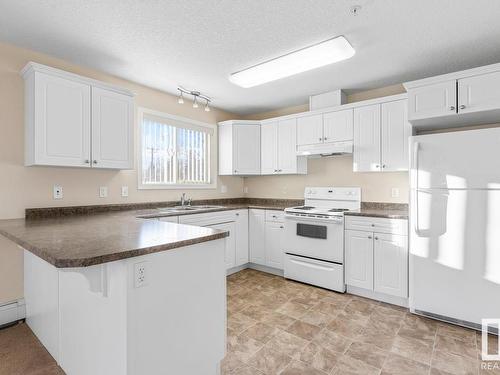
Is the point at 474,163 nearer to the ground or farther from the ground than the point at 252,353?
farther from the ground

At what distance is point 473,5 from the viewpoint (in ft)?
6.23

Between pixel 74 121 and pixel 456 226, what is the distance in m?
3.56

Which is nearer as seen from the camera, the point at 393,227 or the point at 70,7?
the point at 70,7

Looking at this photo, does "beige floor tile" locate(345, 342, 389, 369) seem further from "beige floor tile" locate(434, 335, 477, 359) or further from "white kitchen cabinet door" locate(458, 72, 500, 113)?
"white kitchen cabinet door" locate(458, 72, 500, 113)

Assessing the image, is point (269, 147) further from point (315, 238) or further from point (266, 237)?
point (315, 238)

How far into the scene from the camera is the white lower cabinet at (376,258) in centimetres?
279

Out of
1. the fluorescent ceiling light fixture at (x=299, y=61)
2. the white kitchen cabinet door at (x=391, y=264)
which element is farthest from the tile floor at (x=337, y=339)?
the fluorescent ceiling light fixture at (x=299, y=61)

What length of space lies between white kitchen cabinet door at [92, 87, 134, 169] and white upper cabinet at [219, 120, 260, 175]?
1.67m

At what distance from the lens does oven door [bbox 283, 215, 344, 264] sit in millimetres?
3164

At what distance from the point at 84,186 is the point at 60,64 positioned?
49.0 inches

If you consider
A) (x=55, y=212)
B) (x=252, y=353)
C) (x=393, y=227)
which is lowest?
(x=252, y=353)

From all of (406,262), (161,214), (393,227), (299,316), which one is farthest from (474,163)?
(161,214)

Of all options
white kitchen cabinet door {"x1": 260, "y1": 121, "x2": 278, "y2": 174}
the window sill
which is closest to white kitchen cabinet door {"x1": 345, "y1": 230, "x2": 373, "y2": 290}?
white kitchen cabinet door {"x1": 260, "y1": 121, "x2": 278, "y2": 174}

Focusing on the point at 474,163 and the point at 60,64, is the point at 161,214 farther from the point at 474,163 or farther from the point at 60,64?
the point at 474,163
